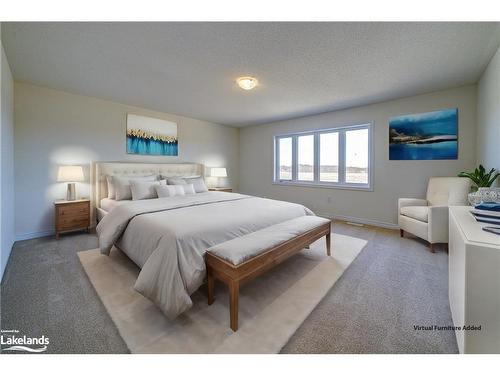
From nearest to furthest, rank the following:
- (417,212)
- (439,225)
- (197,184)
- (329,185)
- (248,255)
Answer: (248,255), (439,225), (417,212), (197,184), (329,185)

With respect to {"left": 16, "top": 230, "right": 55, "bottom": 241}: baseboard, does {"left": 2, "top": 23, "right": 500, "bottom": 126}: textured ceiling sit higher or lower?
higher

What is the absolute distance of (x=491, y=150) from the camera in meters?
2.44

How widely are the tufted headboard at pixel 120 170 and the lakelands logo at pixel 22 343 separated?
260 centimetres

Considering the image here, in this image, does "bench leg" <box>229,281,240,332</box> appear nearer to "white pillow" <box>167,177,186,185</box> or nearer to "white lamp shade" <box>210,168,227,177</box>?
"white pillow" <box>167,177,186,185</box>

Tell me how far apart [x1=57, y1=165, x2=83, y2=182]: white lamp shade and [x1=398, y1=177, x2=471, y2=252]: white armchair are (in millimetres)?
5150

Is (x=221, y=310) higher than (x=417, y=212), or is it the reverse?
(x=417, y=212)

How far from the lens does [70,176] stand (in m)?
3.21

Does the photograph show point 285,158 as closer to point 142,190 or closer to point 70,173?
point 142,190

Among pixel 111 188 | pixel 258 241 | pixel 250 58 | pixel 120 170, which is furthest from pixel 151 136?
pixel 258 241

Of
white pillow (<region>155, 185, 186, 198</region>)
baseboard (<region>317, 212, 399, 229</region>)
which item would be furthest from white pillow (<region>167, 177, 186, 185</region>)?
baseboard (<region>317, 212, 399, 229</region>)

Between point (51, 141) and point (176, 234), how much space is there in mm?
3212

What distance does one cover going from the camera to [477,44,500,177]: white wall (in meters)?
2.20

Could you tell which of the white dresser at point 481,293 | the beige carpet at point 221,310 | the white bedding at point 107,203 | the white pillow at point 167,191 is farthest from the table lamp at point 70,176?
the white dresser at point 481,293
